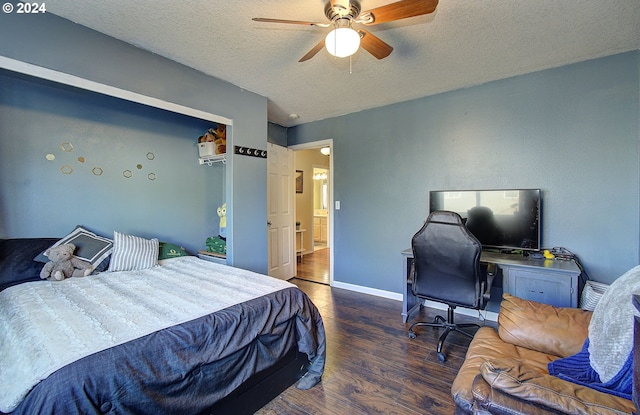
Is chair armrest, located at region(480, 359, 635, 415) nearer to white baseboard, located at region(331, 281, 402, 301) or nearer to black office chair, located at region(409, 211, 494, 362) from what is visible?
black office chair, located at region(409, 211, 494, 362)

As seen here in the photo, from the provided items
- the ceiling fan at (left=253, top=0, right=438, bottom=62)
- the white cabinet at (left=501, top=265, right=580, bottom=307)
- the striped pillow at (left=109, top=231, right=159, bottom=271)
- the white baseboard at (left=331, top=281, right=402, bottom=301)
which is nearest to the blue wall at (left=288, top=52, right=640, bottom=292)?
the white baseboard at (left=331, top=281, right=402, bottom=301)

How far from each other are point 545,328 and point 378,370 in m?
1.16

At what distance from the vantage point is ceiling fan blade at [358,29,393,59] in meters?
1.82

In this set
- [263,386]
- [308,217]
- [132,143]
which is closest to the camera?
[263,386]

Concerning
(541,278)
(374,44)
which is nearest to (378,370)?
(541,278)

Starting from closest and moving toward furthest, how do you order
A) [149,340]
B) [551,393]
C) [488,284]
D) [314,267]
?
[551,393] < [149,340] < [488,284] < [314,267]

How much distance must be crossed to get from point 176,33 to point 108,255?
6.42ft

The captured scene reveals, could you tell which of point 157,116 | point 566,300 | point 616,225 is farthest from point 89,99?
point 616,225

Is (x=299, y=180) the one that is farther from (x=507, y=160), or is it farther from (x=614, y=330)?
(x=614, y=330)

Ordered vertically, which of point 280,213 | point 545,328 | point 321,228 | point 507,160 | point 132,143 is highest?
point 132,143

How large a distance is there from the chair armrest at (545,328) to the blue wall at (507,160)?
142 centimetres

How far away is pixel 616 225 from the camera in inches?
97.3

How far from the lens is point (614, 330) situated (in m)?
1.05

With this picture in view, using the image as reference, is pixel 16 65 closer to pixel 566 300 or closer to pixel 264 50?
pixel 264 50
